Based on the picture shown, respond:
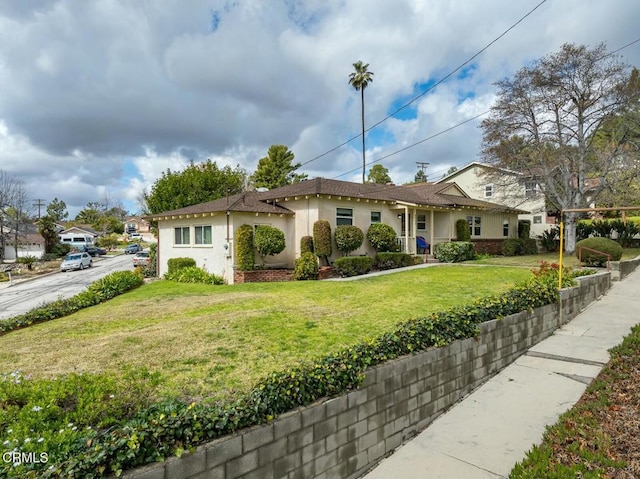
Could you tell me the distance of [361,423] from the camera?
4.30m

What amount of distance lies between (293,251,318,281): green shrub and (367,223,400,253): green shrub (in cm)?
388

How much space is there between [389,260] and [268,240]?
19.7ft

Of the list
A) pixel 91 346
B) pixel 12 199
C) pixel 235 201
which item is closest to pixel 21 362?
pixel 91 346

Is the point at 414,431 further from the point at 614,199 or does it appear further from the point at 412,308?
the point at 614,199

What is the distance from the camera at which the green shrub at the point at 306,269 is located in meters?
15.5

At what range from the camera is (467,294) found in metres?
10.8

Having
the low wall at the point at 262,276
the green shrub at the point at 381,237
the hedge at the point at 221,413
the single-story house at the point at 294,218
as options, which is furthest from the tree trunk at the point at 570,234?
the hedge at the point at 221,413

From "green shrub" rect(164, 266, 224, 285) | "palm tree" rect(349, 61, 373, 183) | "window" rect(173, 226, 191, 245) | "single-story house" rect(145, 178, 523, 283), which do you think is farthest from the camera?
"palm tree" rect(349, 61, 373, 183)

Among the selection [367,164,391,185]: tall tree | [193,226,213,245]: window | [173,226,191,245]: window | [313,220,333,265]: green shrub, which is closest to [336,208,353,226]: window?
[313,220,333,265]: green shrub

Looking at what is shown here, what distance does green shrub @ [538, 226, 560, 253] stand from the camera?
27.3 m

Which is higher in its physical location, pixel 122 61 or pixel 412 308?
pixel 122 61

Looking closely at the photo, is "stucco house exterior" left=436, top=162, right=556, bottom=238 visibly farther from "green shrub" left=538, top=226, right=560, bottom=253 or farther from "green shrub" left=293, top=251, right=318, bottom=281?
"green shrub" left=293, top=251, right=318, bottom=281

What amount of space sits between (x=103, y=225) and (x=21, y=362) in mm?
84492

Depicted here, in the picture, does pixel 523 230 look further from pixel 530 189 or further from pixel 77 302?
pixel 77 302
